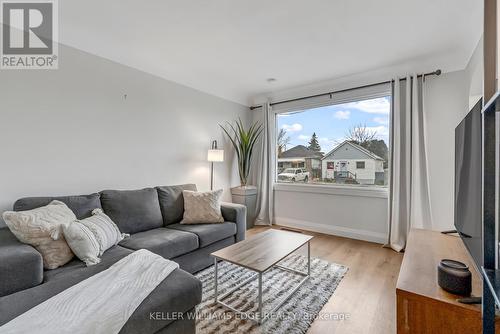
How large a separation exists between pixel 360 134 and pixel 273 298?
267 cm

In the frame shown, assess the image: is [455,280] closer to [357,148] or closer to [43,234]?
[43,234]

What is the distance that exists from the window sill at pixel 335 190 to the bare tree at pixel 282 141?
661mm

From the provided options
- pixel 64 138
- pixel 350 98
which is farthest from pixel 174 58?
pixel 350 98

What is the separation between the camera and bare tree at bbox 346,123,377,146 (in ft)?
11.1

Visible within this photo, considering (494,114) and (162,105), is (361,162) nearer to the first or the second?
(494,114)

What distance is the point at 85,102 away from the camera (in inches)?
95.7

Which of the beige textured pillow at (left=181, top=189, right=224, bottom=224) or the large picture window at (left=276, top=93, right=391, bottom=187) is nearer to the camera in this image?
the beige textured pillow at (left=181, top=189, right=224, bottom=224)

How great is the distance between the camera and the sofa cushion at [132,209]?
2260 millimetres

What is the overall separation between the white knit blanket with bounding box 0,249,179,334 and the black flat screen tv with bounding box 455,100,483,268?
1621mm

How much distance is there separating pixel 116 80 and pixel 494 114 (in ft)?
10.4

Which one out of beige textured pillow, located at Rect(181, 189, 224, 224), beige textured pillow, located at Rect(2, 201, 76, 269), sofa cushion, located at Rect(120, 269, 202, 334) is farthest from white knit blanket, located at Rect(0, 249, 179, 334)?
beige textured pillow, located at Rect(181, 189, 224, 224)

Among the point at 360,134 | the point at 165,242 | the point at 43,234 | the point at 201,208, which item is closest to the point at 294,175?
the point at 360,134

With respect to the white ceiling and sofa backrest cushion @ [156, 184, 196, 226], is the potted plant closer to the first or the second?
the white ceiling

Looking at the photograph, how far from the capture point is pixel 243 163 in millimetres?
4094
